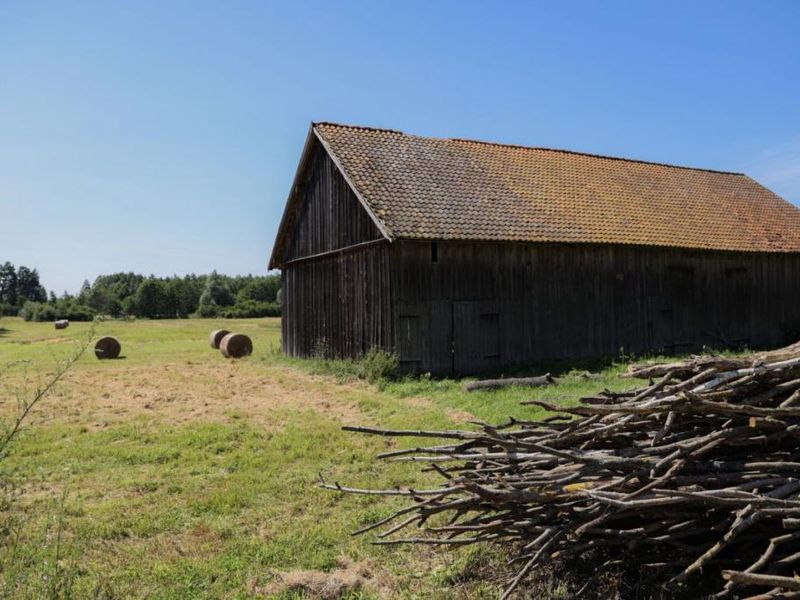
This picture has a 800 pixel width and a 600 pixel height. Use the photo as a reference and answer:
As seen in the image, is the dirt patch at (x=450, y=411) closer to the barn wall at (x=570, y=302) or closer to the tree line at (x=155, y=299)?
the barn wall at (x=570, y=302)

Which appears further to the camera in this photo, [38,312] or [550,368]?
[38,312]

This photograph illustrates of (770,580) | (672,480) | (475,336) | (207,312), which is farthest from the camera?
(207,312)

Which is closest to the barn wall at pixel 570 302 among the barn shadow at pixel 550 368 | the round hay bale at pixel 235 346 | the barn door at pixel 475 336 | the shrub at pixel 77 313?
the barn door at pixel 475 336

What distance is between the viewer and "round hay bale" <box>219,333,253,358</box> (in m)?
23.4

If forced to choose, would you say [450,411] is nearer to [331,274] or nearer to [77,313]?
[331,274]

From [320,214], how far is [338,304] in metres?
3.14

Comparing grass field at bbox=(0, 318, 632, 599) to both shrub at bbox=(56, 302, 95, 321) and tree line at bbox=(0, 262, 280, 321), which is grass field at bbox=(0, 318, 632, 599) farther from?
shrub at bbox=(56, 302, 95, 321)

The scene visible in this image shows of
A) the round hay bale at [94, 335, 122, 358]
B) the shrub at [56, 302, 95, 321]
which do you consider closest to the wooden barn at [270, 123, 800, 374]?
the round hay bale at [94, 335, 122, 358]

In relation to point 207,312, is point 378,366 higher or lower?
lower

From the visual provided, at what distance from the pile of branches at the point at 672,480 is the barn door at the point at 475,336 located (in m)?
12.2

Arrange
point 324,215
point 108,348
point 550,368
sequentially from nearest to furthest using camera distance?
point 550,368
point 324,215
point 108,348

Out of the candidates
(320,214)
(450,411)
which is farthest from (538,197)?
(450,411)

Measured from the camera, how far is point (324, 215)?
63.7 feet

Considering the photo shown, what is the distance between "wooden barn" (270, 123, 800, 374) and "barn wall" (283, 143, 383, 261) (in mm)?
63
